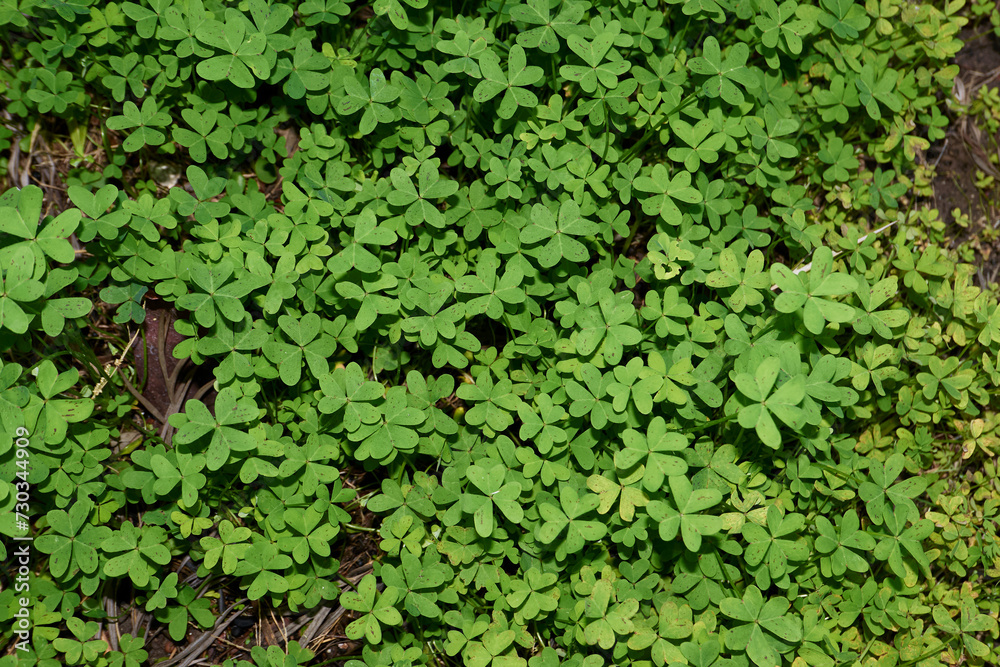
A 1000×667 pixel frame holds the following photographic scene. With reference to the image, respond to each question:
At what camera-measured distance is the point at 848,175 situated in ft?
10.6

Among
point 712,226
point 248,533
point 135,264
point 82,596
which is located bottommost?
point 82,596

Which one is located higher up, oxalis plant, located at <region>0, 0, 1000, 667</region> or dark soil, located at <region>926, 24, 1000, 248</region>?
dark soil, located at <region>926, 24, 1000, 248</region>

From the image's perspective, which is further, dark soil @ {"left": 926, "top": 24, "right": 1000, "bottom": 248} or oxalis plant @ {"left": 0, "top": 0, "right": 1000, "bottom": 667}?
dark soil @ {"left": 926, "top": 24, "right": 1000, "bottom": 248}

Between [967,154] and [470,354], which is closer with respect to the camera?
[470,354]

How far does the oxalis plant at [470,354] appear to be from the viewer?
8.30ft

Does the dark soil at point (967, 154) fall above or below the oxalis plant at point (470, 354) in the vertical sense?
above

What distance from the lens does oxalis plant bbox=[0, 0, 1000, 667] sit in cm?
253

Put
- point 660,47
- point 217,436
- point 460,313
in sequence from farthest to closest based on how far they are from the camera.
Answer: point 660,47 < point 460,313 < point 217,436

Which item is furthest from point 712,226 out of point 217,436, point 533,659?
point 217,436

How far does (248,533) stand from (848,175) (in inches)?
122

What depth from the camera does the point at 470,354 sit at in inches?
115

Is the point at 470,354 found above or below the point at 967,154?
below

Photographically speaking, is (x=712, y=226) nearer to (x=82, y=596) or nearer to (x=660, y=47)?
(x=660, y=47)

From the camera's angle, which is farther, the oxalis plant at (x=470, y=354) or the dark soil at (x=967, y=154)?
the dark soil at (x=967, y=154)
